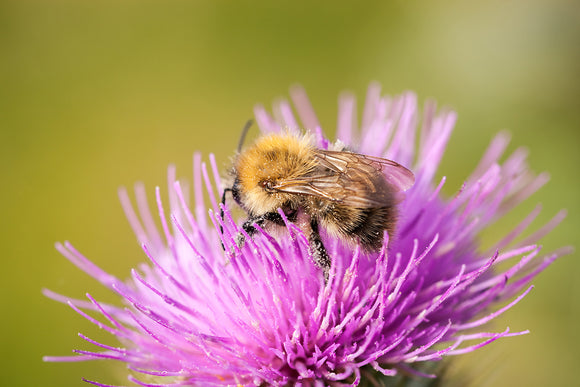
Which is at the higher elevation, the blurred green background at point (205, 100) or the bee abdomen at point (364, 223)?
the blurred green background at point (205, 100)

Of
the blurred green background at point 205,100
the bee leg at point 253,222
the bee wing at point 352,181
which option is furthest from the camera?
the blurred green background at point 205,100

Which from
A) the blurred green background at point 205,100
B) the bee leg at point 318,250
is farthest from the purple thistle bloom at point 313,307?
the blurred green background at point 205,100

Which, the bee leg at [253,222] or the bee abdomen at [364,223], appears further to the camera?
the bee leg at [253,222]

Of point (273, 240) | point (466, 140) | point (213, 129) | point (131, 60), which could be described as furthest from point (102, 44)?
point (273, 240)

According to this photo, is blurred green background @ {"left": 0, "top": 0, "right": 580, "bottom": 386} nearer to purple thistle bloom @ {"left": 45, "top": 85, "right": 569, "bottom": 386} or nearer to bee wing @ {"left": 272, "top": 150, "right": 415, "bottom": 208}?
purple thistle bloom @ {"left": 45, "top": 85, "right": 569, "bottom": 386}

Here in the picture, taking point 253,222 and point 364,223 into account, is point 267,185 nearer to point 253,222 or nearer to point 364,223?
point 253,222

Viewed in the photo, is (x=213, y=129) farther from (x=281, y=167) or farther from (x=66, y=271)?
(x=281, y=167)

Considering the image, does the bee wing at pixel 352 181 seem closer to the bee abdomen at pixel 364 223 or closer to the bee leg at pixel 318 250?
the bee abdomen at pixel 364 223

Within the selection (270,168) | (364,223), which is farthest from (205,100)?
(364,223)
